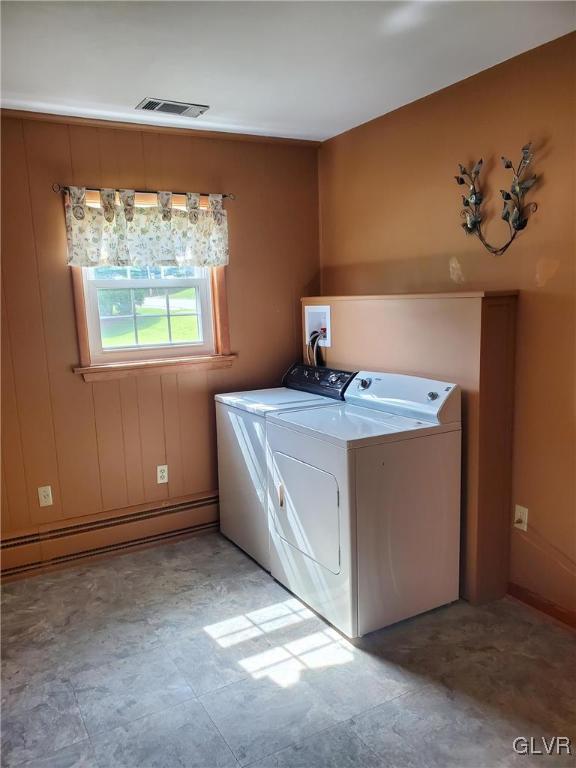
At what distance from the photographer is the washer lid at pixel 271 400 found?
2975mm

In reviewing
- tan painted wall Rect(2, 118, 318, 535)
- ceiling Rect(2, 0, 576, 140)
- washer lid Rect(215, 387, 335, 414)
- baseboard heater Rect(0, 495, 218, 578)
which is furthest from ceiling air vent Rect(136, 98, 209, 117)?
baseboard heater Rect(0, 495, 218, 578)

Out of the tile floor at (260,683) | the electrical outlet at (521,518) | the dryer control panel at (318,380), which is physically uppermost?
the dryer control panel at (318,380)

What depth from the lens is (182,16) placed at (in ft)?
6.34

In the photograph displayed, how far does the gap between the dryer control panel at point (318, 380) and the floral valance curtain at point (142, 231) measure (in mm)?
818

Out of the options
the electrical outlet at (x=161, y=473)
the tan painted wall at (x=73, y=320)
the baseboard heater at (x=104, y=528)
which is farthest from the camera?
the electrical outlet at (x=161, y=473)

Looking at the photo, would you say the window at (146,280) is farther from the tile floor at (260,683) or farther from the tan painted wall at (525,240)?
the tile floor at (260,683)

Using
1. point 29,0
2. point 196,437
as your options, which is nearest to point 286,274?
point 196,437

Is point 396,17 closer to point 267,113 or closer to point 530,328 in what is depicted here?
point 267,113

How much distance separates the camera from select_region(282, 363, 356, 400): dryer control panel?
3.13 m

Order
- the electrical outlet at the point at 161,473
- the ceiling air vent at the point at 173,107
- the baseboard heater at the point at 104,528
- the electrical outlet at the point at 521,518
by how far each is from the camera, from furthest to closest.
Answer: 1. the electrical outlet at the point at 161,473
2. the baseboard heater at the point at 104,528
3. the ceiling air vent at the point at 173,107
4. the electrical outlet at the point at 521,518

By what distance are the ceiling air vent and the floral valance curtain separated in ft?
1.46

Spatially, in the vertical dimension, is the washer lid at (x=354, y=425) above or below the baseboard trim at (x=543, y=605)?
above

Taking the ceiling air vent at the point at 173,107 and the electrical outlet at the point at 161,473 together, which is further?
the electrical outlet at the point at 161,473

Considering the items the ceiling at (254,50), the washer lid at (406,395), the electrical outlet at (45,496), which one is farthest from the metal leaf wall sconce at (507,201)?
the electrical outlet at (45,496)
